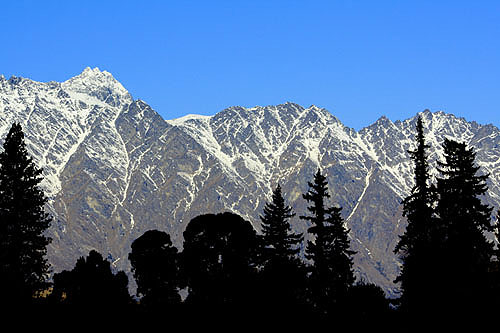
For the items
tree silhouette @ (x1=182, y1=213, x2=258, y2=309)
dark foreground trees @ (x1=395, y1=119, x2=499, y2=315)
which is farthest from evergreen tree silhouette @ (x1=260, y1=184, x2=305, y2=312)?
dark foreground trees @ (x1=395, y1=119, x2=499, y2=315)

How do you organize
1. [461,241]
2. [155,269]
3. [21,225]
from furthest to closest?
[155,269]
[21,225]
[461,241]

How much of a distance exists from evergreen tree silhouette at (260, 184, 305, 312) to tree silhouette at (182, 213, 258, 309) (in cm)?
198

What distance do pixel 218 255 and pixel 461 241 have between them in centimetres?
3485

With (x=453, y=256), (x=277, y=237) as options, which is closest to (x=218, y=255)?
(x=277, y=237)

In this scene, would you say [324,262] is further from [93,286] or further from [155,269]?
[93,286]

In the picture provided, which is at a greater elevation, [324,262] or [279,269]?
[324,262]

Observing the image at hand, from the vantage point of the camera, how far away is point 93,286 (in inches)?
3209

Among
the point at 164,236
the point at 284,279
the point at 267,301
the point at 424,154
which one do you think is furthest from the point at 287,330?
the point at 164,236

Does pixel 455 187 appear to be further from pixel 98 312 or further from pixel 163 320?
pixel 98 312

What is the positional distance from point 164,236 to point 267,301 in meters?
25.5

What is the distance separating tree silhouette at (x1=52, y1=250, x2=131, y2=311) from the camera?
74.6 m

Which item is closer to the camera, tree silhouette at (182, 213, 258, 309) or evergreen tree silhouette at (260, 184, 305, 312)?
evergreen tree silhouette at (260, 184, 305, 312)

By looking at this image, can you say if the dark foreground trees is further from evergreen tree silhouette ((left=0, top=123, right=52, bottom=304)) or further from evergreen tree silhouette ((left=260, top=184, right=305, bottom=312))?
evergreen tree silhouette ((left=0, top=123, right=52, bottom=304))

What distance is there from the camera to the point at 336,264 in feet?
274
